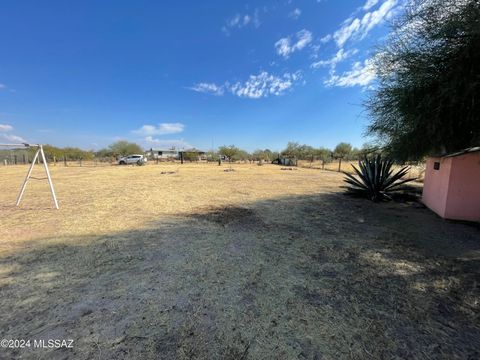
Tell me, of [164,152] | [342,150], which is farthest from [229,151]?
[164,152]

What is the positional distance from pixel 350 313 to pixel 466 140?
20.1 ft

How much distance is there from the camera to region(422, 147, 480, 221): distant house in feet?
18.8

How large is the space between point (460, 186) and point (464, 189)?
12 centimetres

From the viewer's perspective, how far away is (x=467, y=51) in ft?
13.4

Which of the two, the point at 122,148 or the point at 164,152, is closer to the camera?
the point at 122,148

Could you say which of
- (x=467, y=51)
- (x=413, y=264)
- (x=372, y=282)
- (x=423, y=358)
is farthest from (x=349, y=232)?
(x=467, y=51)

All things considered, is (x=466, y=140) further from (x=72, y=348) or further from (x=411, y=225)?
(x=72, y=348)

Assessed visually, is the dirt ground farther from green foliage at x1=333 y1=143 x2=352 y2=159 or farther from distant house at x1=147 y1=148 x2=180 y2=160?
distant house at x1=147 y1=148 x2=180 y2=160

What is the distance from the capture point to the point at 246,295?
2801mm

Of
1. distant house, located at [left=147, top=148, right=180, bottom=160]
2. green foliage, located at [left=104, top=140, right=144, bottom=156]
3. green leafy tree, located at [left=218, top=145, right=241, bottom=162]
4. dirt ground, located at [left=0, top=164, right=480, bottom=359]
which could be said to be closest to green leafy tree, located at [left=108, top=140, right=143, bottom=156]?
green foliage, located at [left=104, top=140, right=144, bottom=156]

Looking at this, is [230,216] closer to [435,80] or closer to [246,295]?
[246,295]

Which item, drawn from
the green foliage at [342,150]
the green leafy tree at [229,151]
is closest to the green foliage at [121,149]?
the green leafy tree at [229,151]

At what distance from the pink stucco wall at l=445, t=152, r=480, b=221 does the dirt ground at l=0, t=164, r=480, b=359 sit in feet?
1.77

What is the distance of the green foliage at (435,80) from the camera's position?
4164 millimetres
